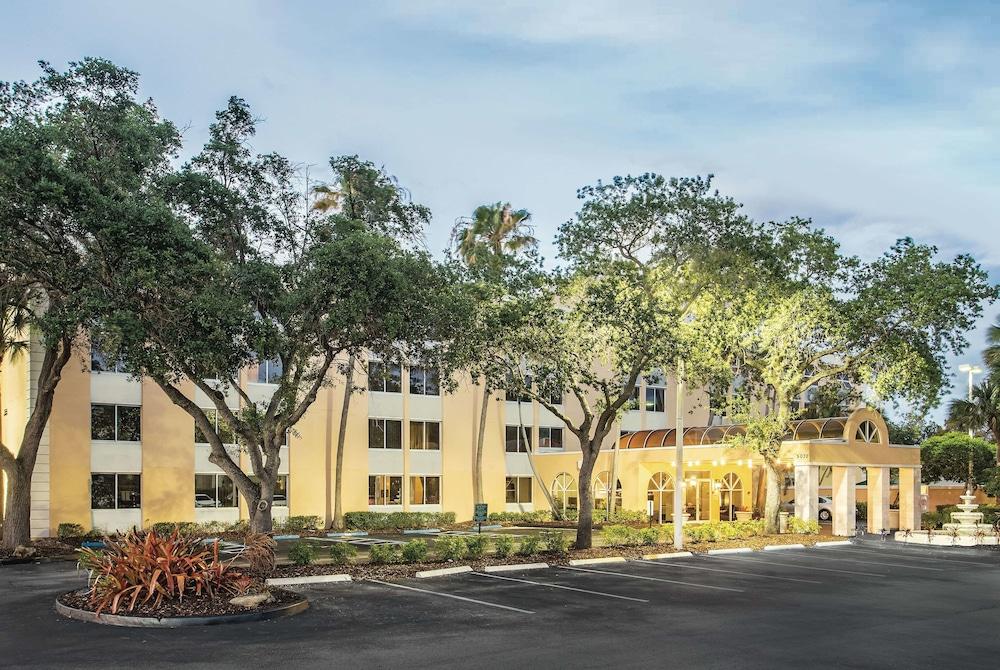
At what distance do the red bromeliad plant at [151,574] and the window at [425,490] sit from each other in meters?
27.5

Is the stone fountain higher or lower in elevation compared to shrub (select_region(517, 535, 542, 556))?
lower

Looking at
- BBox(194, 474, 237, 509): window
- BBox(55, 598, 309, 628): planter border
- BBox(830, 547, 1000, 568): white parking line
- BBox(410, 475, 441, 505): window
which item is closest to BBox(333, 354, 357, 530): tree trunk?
BBox(194, 474, 237, 509): window

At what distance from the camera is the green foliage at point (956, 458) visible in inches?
1906

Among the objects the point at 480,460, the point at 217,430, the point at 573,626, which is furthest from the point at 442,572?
the point at 480,460

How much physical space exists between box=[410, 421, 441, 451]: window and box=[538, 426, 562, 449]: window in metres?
7.25

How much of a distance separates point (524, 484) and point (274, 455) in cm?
2756

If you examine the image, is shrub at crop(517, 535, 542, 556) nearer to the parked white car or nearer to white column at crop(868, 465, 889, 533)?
white column at crop(868, 465, 889, 533)

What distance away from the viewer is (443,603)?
A: 1747 centimetres

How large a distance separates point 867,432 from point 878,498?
9.53 feet

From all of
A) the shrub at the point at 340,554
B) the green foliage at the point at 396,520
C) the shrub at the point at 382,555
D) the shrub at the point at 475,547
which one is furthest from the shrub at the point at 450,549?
the green foliage at the point at 396,520

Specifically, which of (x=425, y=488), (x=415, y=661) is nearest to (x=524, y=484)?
(x=425, y=488)

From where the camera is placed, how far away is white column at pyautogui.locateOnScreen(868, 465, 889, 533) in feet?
129

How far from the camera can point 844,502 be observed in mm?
37719

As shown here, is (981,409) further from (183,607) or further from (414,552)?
(183,607)
